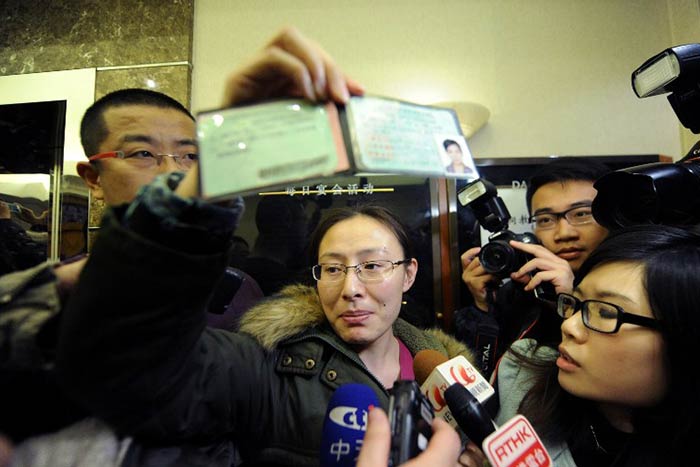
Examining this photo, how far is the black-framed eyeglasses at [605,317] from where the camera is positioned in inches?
30.4

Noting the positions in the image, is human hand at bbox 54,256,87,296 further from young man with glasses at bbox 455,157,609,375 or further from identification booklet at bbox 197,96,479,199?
young man with glasses at bbox 455,157,609,375

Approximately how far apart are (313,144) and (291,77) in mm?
91

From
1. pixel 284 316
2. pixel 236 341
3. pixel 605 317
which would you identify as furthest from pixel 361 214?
pixel 605 317

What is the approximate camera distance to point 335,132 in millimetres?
426

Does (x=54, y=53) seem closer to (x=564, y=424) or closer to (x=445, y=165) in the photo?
(x=445, y=165)

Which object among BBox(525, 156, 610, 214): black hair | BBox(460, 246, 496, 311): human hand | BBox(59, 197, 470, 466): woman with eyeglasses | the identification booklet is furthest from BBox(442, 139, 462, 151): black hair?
BBox(525, 156, 610, 214): black hair

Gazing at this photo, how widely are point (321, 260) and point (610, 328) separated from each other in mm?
642

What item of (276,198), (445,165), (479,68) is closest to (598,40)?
(479,68)

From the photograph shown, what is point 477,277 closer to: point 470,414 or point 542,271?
point 542,271

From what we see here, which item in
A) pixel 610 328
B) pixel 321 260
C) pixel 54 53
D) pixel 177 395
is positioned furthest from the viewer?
pixel 54 53

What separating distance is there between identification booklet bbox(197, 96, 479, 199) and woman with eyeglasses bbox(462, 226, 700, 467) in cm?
54

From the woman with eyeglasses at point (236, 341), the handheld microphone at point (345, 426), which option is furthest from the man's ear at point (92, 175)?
the handheld microphone at point (345, 426)

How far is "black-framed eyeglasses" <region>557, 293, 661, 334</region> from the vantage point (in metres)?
0.77

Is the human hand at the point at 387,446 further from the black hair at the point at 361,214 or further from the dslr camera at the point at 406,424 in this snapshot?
the black hair at the point at 361,214
